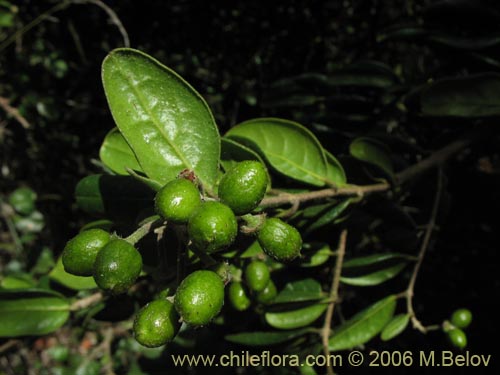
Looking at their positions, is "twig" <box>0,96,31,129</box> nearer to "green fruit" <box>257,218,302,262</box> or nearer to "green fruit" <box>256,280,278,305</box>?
"green fruit" <box>256,280,278,305</box>

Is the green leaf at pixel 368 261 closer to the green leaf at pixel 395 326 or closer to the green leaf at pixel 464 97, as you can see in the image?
the green leaf at pixel 395 326

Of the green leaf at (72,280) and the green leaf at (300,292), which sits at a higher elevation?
the green leaf at (72,280)

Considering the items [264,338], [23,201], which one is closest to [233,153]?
[264,338]

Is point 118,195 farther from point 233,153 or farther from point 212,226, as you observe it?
point 212,226

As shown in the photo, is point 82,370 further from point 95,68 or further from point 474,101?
point 474,101

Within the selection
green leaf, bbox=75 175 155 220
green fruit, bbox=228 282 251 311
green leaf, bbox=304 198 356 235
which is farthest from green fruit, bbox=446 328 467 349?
green leaf, bbox=75 175 155 220

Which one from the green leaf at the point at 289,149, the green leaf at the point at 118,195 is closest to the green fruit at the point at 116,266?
the green leaf at the point at 118,195
